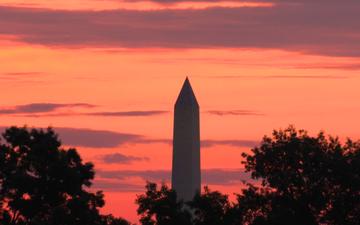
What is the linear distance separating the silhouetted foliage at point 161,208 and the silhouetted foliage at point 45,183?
6247mm

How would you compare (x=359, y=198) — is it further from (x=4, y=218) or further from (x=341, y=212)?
(x=4, y=218)

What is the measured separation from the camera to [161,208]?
15400 cm

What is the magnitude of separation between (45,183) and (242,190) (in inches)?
665

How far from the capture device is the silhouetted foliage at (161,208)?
498ft

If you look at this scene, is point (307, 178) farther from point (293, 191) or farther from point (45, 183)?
point (45, 183)

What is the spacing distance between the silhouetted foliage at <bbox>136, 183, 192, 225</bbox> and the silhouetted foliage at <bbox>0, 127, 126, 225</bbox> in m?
6.25

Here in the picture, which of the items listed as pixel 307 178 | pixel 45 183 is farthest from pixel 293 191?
pixel 45 183

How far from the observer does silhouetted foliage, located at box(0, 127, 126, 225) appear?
5684 inches

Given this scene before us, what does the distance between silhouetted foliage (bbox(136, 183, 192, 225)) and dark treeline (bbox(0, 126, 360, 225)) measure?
0.09 m

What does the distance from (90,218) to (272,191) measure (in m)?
16.5

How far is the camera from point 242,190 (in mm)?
150250

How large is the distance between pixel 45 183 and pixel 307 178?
22033 millimetres

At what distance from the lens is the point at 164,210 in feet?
504

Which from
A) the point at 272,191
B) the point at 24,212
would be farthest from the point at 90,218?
the point at 272,191
